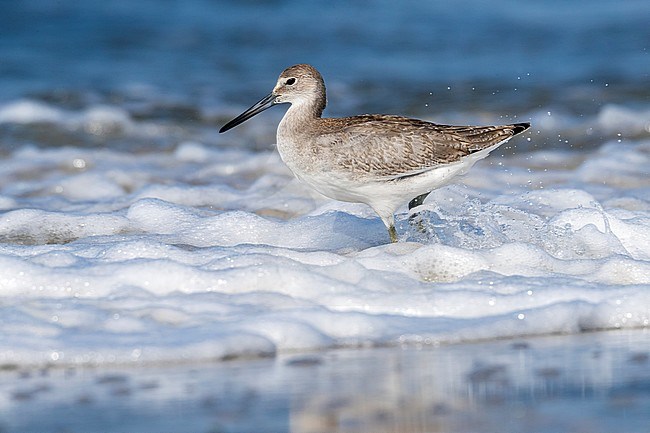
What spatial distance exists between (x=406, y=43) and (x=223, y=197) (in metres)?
8.63

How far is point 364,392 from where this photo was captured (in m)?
3.79

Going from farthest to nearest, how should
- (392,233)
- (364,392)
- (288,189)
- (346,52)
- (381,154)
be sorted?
(346,52) → (288,189) → (392,233) → (381,154) → (364,392)

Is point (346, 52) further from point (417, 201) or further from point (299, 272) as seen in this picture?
point (299, 272)

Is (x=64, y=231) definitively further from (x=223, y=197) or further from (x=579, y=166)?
(x=579, y=166)

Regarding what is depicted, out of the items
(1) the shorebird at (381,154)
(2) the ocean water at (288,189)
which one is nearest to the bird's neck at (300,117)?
(1) the shorebird at (381,154)

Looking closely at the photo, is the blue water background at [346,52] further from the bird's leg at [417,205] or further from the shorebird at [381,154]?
the shorebird at [381,154]

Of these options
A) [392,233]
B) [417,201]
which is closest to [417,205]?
[417,201]

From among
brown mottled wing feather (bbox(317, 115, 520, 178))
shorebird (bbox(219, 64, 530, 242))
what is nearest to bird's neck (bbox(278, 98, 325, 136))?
shorebird (bbox(219, 64, 530, 242))

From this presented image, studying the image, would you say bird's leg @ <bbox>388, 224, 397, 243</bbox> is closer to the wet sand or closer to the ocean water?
the ocean water

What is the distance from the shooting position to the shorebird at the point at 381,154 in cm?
575

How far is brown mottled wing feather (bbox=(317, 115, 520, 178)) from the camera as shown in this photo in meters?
5.74

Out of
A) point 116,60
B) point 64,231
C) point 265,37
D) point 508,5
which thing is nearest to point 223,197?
point 64,231

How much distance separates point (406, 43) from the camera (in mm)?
16266

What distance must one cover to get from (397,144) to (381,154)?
0.10 metres
